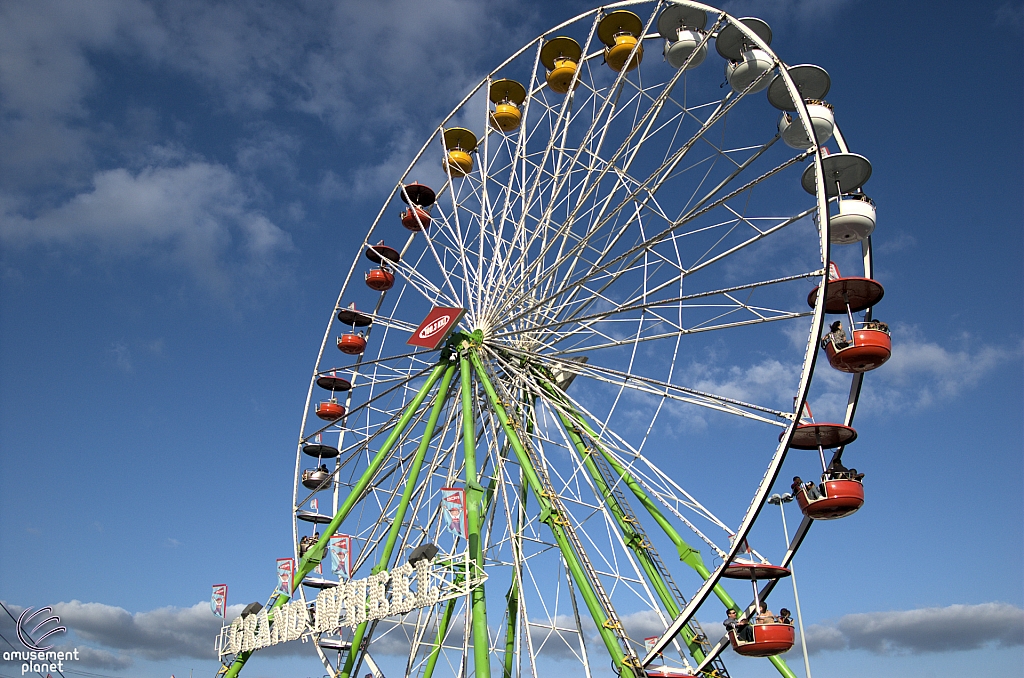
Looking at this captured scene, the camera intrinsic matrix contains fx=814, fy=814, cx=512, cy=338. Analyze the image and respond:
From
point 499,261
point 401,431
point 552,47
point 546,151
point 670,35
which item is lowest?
point 401,431

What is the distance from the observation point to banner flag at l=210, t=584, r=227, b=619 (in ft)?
59.0

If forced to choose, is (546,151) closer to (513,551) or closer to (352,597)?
(513,551)

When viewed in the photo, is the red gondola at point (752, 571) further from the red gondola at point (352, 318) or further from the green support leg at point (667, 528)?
the red gondola at point (352, 318)

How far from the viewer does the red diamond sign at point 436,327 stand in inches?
669

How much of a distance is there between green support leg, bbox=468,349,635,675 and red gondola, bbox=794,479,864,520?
3.70 meters

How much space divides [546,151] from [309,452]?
9.37m

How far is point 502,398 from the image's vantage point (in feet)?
54.7

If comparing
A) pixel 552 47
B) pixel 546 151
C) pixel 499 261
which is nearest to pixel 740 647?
pixel 499 261

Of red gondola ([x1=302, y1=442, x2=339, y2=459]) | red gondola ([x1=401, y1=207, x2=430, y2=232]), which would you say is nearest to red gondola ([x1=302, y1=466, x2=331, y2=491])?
red gondola ([x1=302, y1=442, x2=339, y2=459])

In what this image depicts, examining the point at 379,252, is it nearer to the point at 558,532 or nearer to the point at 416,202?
the point at 416,202

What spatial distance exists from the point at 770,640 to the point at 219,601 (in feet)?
39.8

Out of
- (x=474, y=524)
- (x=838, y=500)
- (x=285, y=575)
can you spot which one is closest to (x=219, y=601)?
(x=285, y=575)

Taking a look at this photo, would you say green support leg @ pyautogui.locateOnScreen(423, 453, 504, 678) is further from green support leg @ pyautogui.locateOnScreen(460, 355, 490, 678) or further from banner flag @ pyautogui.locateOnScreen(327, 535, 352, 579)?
banner flag @ pyautogui.locateOnScreen(327, 535, 352, 579)

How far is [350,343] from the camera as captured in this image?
71.5 ft
